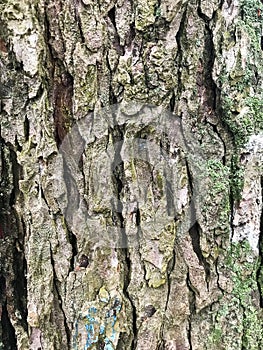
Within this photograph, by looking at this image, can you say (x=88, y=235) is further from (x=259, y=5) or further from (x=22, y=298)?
(x=259, y=5)

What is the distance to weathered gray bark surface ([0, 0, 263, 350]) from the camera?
1021mm

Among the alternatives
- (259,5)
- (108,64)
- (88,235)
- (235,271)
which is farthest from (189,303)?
(259,5)

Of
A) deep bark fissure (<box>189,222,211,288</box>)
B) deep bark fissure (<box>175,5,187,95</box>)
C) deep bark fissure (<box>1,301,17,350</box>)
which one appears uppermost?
deep bark fissure (<box>175,5,187,95</box>)

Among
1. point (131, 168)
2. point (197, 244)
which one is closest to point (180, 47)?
point (131, 168)

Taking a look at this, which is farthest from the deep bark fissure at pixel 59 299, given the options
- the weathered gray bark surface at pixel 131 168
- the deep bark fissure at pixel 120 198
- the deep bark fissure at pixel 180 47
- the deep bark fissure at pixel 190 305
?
the deep bark fissure at pixel 180 47

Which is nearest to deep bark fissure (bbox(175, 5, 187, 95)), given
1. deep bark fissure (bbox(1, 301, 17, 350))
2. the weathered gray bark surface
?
the weathered gray bark surface

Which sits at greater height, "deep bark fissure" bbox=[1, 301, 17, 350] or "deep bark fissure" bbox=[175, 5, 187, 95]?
"deep bark fissure" bbox=[175, 5, 187, 95]

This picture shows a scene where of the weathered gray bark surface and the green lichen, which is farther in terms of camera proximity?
the green lichen

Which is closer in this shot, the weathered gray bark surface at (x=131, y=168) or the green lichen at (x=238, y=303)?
the weathered gray bark surface at (x=131, y=168)

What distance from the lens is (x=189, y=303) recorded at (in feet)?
3.71

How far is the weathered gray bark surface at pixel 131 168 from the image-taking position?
1.02 meters

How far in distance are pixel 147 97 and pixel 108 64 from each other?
114 millimetres

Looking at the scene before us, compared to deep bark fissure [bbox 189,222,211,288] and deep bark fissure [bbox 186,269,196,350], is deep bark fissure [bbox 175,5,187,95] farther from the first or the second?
deep bark fissure [bbox 186,269,196,350]

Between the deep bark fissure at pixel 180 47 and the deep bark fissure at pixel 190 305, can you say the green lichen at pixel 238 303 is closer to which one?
the deep bark fissure at pixel 190 305
